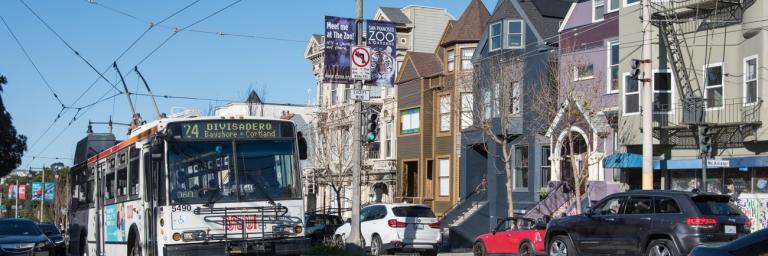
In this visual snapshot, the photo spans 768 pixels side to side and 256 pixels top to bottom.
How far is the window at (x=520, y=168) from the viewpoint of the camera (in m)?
37.7

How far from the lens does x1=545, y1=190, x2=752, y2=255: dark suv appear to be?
16656 mm

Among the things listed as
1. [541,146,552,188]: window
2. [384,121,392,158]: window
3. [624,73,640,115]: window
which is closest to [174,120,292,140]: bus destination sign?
[624,73,640,115]: window

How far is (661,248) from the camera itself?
1709 centimetres

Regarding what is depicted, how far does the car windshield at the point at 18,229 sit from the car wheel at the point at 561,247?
1422 cm

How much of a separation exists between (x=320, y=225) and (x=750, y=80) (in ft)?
50.8

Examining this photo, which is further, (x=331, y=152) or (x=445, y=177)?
(x=331, y=152)

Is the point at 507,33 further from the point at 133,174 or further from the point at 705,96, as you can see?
the point at 133,174

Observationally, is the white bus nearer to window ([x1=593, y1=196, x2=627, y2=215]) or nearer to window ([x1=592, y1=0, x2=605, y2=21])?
window ([x1=593, y1=196, x2=627, y2=215])

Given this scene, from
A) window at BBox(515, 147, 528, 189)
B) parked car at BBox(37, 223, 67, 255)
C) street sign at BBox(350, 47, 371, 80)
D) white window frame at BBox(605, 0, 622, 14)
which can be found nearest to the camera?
street sign at BBox(350, 47, 371, 80)

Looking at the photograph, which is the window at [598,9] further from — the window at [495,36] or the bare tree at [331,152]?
the bare tree at [331,152]

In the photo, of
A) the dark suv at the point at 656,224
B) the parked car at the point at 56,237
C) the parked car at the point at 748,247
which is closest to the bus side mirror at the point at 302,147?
the dark suv at the point at 656,224

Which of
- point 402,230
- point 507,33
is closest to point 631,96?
point 507,33

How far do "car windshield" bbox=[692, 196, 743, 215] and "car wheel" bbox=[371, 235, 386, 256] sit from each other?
11469mm

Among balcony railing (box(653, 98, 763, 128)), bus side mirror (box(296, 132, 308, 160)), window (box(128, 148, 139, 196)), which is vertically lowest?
window (box(128, 148, 139, 196))
